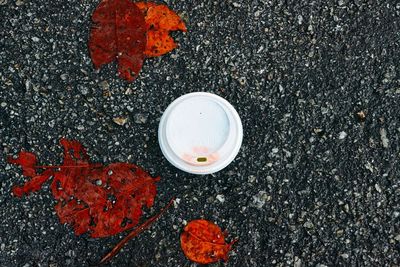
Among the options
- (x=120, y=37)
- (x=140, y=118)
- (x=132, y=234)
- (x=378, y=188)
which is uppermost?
(x=120, y=37)

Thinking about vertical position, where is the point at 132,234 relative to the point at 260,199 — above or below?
below

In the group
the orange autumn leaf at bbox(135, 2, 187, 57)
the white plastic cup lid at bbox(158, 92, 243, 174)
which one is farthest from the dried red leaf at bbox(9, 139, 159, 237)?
the orange autumn leaf at bbox(135, 2, 187, 57)

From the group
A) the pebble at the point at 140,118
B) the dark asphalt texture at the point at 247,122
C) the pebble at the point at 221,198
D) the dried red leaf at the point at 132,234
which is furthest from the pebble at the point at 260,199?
the pebble at the point at 140,118

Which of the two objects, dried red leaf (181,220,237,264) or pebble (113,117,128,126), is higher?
pebble (113,117,128,126)

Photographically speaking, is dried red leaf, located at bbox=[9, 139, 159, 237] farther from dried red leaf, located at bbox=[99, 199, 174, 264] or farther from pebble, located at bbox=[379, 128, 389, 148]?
pebble, located at bbox=[379, 128, 389, 148]

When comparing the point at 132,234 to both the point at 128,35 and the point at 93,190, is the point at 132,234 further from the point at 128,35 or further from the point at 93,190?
the point at 128,35

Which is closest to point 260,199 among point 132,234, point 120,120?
point 132,234
